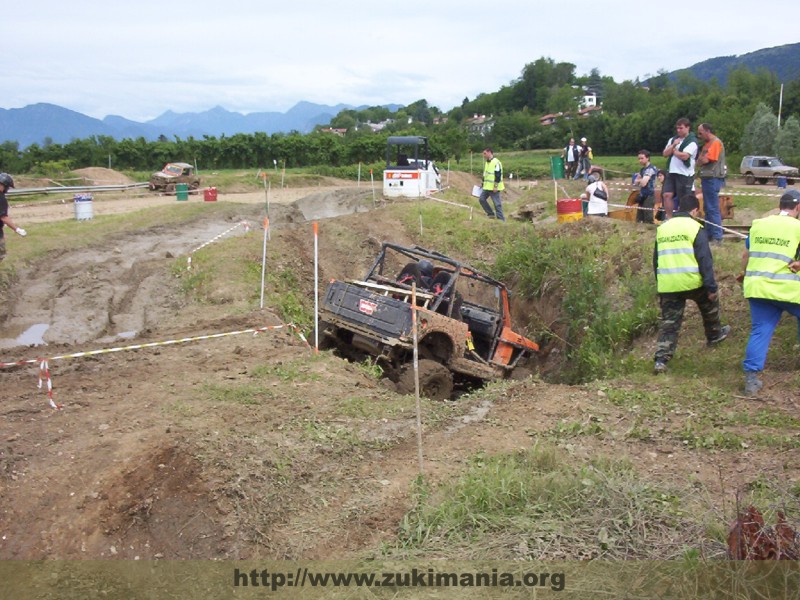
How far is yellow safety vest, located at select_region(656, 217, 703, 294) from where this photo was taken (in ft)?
29.9

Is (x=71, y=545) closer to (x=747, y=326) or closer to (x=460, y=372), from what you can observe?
(x=460, y=372)

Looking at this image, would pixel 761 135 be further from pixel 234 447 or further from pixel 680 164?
pixel 234 447

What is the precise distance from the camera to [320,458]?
709cm

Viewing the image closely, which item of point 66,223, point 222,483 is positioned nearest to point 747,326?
point 222,483

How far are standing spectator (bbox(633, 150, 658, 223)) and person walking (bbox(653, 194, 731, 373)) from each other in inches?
275

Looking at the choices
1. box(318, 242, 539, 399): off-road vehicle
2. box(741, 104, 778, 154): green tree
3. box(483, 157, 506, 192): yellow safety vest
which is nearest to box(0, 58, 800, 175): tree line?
box(741, 104, 778, 154): green tree

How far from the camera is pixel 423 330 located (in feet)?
36.1

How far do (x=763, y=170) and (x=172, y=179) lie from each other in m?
27.5

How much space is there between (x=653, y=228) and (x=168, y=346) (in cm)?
941

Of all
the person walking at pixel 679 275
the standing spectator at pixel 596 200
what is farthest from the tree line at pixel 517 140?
the person walking at pixel 679 275

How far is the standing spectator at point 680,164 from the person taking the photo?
42.4 feet

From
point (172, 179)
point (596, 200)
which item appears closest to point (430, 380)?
point (596, 200)

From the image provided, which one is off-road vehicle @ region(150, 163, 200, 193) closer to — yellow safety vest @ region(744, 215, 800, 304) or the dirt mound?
the dirt mound

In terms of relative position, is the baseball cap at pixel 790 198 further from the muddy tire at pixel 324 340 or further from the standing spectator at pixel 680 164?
the muddy tire at pixel 324 340
